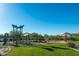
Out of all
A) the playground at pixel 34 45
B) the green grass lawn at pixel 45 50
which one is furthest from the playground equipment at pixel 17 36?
the green grass lawn at pixel 45 50

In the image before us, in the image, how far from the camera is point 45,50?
4203mm

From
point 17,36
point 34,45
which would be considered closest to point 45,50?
point 34,45

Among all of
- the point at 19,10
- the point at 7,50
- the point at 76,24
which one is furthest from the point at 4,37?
the point at 76,24

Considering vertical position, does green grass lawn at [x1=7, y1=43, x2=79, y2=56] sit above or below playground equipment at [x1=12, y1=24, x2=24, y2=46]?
below

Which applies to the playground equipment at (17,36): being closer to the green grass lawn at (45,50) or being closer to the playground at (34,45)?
the playground at (34,45)

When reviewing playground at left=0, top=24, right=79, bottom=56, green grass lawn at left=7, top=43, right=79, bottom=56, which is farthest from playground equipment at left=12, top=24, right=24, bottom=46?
green grass lawn at left=7, top=43, right=79, bottom=56

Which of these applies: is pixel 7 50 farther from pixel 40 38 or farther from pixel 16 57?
pixel 40 38

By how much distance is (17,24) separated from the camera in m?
4.18

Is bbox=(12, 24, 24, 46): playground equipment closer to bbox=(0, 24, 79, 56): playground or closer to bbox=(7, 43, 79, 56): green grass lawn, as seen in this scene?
bbox=(0, 24, 79, 56): playground

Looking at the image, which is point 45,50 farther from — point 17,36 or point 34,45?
point 17,36

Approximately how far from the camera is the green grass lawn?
417 cm

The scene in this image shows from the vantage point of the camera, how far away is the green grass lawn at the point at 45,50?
164 inches

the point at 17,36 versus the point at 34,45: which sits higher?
the point at 17,36

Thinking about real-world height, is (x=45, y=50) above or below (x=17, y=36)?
below
